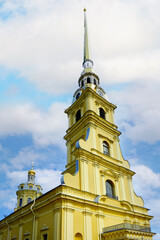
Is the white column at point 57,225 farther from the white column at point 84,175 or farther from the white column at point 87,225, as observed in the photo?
the white column at point 84,175

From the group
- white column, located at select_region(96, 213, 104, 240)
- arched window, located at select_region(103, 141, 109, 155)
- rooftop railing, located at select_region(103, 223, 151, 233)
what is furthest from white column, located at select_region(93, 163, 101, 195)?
arched window, located at select_region(103, 141, 109, 155)

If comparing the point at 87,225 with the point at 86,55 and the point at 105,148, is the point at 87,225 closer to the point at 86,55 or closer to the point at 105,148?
the point at 105,148

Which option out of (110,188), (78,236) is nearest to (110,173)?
(110,188)

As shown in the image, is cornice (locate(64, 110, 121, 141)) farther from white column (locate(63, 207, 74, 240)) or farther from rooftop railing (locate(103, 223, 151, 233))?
rooftop railing (locate(103, 223, 151, 233))

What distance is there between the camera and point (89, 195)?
18.7 m

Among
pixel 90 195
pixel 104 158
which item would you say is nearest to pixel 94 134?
pixel 104 158

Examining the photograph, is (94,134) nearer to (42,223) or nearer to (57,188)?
(57,188)

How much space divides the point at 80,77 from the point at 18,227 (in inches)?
839

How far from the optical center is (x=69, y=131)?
2716 cm

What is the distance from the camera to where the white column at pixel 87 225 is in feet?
55.0

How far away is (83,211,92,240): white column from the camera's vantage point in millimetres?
16766

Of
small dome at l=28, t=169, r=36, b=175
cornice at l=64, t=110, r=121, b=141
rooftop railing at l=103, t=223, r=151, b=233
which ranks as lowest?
rooftop railing at l=103, t=223, r=151, b=233

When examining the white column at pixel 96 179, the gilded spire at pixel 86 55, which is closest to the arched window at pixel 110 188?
the white column at pixel 96 179

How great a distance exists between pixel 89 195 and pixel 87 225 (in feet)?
7.97
